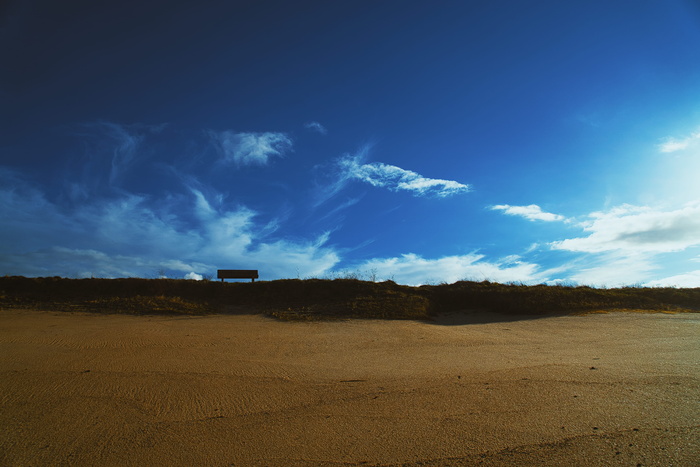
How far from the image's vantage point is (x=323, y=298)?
1592 centimetres

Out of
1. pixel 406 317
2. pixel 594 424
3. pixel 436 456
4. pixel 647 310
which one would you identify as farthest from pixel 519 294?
pixel 436 456

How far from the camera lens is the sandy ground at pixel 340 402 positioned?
3756 millimetres

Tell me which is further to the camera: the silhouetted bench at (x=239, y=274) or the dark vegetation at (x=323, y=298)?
the silhouetted bench at (x=239, y=274)

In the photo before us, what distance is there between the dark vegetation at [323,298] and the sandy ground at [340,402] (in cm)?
516

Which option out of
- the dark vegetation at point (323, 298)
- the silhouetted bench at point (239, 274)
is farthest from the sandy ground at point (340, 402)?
the silhouetted bench at point (239, 274)

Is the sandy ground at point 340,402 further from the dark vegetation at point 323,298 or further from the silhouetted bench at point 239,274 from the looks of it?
the silhouetted bench at point 239,274

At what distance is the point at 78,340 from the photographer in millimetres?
8211

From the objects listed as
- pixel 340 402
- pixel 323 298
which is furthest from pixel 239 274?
pixel 340 402

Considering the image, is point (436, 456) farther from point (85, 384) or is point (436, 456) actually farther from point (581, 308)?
point (581, 308)

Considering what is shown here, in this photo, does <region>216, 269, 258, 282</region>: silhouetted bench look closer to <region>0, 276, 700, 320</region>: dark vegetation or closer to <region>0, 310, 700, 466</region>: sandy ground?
<region>0, 276, 700, 320</region>: dark vegetation

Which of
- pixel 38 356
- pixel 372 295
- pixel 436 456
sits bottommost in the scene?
pixel 436 456

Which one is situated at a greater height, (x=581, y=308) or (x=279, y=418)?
(x=581, y=308)

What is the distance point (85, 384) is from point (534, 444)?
576cm

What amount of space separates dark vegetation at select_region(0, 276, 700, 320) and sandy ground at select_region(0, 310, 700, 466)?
516cm
